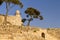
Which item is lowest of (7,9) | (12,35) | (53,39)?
(53,39)

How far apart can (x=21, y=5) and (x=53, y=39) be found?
815cm

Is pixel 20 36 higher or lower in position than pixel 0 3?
lower

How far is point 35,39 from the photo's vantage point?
65.8 ft

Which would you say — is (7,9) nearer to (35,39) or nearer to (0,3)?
(0,3)

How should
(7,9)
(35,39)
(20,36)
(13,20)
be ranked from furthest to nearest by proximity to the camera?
1. (13,20)
2. (7,9)
3. (35,39)
4. (20,36)

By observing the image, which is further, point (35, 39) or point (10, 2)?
point (10, 2)

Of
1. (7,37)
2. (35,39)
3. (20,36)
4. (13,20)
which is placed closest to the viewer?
(7,37)

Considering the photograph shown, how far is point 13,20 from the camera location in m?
45.0

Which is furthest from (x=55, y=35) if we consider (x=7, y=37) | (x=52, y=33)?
(x=7, y=37)

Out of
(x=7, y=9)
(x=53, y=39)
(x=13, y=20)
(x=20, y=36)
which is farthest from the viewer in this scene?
(x=13, y=20)

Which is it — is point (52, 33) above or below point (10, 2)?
below

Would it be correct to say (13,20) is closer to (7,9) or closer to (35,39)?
(7,9)

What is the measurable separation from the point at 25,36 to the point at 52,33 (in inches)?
663

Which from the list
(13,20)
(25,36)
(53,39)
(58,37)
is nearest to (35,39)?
(25,36)
